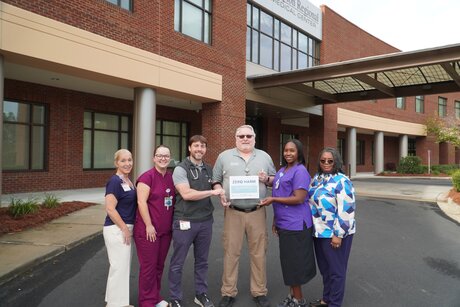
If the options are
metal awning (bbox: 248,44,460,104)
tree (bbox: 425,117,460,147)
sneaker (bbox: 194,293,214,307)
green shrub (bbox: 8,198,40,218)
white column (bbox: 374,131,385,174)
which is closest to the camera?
sneaker (bbox: 194,293,214,307)

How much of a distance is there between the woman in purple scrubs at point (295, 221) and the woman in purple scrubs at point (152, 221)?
40.8 inches

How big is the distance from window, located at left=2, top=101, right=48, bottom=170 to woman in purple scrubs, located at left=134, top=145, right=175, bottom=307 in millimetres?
10380

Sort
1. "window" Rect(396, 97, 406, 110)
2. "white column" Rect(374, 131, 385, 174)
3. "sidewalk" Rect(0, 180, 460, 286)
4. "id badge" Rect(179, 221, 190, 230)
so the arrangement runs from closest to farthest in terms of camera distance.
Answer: "id badge" Rect(179, 221, 190, 230) → "sidewalk" Rect(0, 180, 460, 286) → "white column" Rect(374, 131, 385, 174) → "window" Rect(396, 97, 406, 110)

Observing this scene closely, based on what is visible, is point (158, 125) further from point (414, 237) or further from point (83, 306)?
point (83, 306)

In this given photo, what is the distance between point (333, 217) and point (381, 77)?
13.6 meters

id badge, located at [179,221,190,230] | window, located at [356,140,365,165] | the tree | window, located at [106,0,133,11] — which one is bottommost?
id badge, located at [179,221,190,230]

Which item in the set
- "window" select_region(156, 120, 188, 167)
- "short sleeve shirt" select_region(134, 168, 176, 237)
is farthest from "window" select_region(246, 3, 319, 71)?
"short sleeve shirt" select_region(134, 168, 176, 237)

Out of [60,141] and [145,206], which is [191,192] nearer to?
[145,206]

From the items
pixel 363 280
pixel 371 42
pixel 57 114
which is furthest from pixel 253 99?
pixel 371 42

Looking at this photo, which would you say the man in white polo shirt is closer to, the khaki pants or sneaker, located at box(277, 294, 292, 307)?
the khaki pants

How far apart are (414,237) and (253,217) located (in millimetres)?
5064

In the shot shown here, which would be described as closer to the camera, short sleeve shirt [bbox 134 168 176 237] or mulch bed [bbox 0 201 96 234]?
short sleeve shirt [bbox 134 168 176 237]

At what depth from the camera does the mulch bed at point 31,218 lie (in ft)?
22.5

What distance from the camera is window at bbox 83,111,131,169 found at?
14.2m
